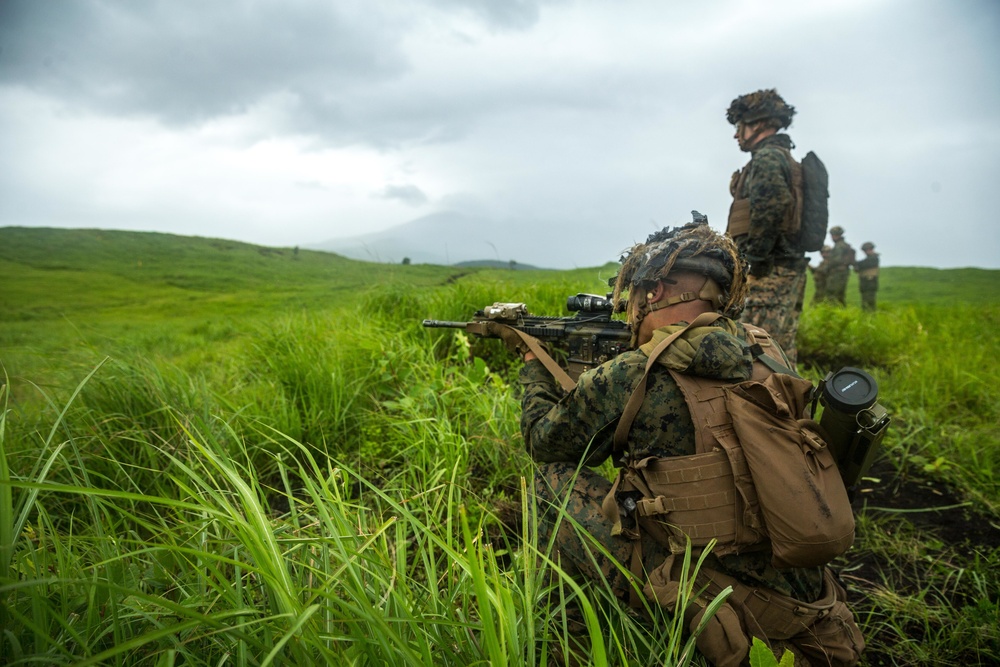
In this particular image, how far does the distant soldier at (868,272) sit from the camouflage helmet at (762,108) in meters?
11.6

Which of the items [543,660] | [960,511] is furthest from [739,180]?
[543,660]

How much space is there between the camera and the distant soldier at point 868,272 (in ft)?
44.5

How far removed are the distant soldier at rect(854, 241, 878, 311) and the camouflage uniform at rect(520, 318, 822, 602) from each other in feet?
49.3

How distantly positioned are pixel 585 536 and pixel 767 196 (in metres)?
3.85

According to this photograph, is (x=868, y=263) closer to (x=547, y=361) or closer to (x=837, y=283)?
(x=837, y=283)

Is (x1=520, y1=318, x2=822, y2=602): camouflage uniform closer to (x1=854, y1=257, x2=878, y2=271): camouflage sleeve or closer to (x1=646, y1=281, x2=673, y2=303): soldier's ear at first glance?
(x1=646, y1=281, x2=673, y2=303): soldier's ear

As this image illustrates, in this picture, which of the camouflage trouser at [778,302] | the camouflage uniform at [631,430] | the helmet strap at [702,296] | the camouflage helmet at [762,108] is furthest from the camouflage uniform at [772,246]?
the helmet strap at [702,296]

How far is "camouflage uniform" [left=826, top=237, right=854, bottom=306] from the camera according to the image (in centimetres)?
1443

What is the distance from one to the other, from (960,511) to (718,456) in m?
2.75

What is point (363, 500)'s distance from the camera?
8.42ft

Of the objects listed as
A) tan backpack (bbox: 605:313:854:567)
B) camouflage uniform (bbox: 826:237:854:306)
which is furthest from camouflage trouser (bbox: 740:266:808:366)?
camouflage uniform (bbox: 826:237:854:306)

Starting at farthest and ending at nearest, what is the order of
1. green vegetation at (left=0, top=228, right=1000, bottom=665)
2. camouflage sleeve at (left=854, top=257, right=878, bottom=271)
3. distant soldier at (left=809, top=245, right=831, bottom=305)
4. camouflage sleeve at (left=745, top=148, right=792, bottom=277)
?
distant soldier at (left=809, top=245, right=831, bottom=305)
camouflage sleeve at (left=854, top=257, right=878, bottom=271)
camouflage sleeve at (left=745, top=148, right=792, bottom=277)
green vegetation at (left=0, top=228, right=1000, bottom=665)

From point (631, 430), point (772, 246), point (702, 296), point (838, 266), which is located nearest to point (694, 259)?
point (702, 296)

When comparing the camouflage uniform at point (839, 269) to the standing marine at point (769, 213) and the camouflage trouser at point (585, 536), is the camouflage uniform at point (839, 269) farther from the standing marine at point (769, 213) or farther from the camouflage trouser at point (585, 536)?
the camouflage trouser at point (585, 536)
